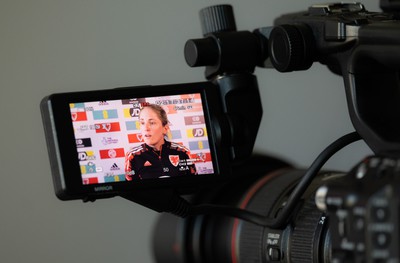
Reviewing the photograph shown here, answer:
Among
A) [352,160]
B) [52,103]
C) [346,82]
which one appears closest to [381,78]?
[346,82]

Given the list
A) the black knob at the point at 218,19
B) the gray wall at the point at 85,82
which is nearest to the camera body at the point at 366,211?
the black knob at the point at 218,19

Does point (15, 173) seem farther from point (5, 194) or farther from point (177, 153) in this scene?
point (177, 153)

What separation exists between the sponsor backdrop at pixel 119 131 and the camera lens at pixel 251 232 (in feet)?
0.44

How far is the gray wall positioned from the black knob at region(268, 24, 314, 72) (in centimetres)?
58

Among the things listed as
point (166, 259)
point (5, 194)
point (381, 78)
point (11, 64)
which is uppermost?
point (11, 64)

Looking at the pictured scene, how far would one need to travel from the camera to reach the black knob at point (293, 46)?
0.87 meters

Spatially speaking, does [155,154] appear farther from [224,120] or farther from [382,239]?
[382,239]

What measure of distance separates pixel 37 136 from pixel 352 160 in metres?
0.56

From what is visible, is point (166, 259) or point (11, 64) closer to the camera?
point (166, 259)

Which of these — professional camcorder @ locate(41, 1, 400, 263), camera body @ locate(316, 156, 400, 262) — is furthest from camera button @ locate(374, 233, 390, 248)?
professional camcorder @ locate(41, 1, 400, 263)

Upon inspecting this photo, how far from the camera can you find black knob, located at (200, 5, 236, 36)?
3.14ft

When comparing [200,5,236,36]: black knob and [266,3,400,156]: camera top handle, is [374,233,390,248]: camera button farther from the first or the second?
[200,5,236,36]: black knob

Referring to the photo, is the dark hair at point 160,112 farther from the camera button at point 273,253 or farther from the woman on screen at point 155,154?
the camera button at point 273,253

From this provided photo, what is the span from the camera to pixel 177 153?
0.89 m
